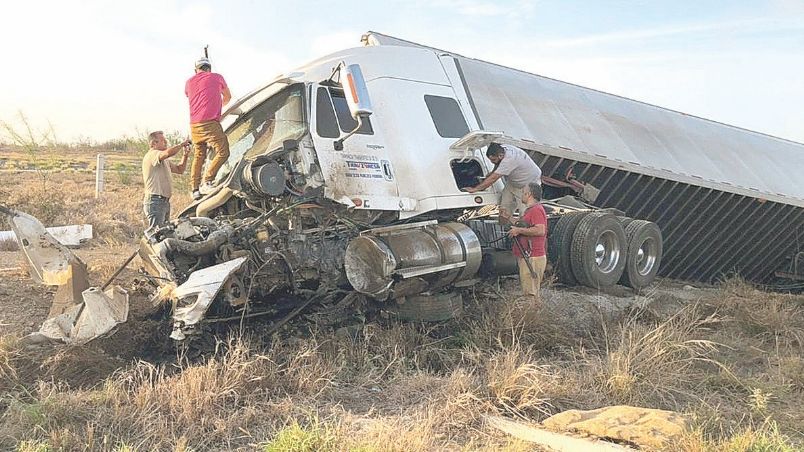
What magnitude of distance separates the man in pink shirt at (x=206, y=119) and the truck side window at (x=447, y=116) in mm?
2176

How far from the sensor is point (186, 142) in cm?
702

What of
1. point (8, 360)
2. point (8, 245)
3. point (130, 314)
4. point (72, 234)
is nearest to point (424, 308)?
point (130, 314)

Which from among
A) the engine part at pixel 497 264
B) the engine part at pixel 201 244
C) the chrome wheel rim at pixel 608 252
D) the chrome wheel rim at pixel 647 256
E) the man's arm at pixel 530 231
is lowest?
the chrome wheel rim at pixel 647 256

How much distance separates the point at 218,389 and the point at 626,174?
22.1ft

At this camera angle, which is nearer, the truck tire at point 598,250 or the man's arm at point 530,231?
the man's arm at point 530,231

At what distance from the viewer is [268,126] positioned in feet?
22.5

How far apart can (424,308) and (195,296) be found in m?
2.44

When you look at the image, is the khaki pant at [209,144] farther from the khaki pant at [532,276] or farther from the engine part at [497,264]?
the khaki pant at [532,276]

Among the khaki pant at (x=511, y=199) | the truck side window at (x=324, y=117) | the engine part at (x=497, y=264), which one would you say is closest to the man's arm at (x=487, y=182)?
the khaki pant at (x=511, y=199)

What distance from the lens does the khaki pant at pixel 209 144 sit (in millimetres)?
6652

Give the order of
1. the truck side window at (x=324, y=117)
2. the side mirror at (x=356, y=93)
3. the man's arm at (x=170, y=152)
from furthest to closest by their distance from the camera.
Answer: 1. the man's arm at (x=170, y=152)
2. the truck side window at (x=324, y=117)
3. the side mirror at (x=356, y=93)

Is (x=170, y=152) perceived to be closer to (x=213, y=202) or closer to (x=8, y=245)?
(x=213, y=202)

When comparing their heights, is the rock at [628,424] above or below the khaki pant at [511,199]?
below

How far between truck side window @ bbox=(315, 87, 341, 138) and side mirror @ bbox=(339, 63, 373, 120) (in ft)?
2.27
